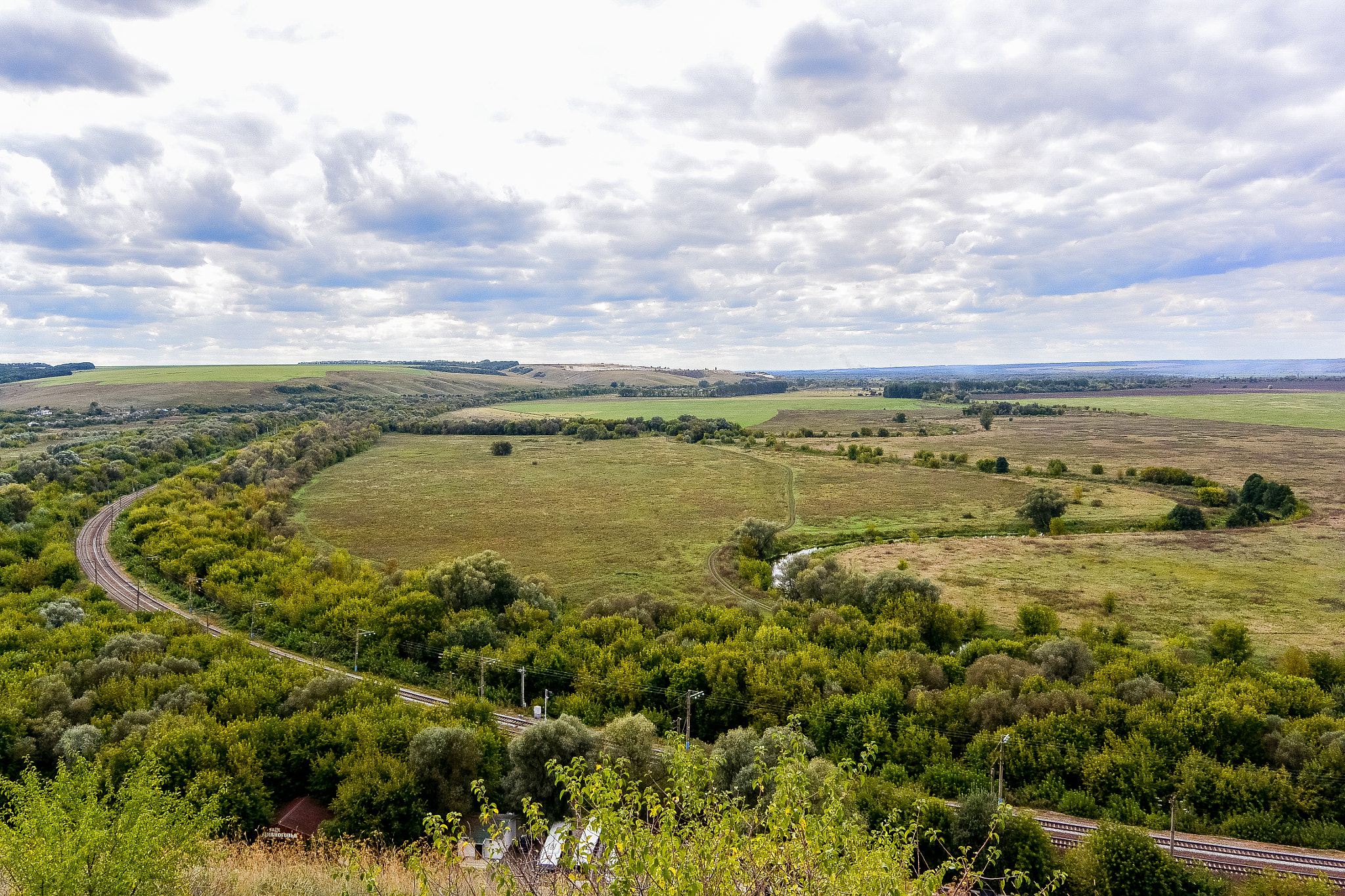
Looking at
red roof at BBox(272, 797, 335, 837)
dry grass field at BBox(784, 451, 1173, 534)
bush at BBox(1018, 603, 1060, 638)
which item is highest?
dry grass field at BBox(784, 451, 1173, 534)

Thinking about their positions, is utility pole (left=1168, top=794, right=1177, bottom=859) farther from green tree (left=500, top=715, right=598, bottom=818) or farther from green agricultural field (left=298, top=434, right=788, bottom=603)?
green agricultural field (left=298, top=434, right=788, bottom=603)

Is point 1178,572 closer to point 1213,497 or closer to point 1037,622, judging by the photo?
point 1037,622

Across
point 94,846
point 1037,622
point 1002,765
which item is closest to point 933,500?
point 1037,622

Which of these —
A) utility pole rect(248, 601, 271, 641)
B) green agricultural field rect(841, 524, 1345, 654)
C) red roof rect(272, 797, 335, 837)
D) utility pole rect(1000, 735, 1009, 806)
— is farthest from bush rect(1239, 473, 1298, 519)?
utility pole rect(248, 601, 271, 641)

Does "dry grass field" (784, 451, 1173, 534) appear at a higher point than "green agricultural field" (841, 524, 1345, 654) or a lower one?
higher

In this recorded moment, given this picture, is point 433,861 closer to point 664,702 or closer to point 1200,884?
point 664,702

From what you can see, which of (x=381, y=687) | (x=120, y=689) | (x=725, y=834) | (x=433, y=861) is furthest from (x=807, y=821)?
(x=120, y=689)

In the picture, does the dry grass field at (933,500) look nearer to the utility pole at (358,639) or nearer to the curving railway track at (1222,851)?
the utility pole at (358,639)
